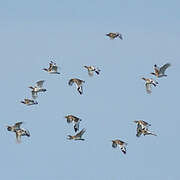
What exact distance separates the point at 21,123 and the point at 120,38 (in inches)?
459

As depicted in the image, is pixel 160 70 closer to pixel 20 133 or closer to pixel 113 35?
pixel 113 35

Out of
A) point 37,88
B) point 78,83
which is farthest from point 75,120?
point 37,88

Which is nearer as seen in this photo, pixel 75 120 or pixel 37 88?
pixel 75 120

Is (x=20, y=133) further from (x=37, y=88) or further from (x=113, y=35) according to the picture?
(x=113, y=35)

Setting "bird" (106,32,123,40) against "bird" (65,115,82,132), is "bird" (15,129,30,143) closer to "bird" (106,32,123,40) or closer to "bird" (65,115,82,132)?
"bird" (65,115,82,132)

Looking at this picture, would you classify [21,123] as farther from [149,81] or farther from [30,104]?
[149,81]

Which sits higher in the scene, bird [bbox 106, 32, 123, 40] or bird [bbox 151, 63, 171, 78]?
bird [bbox 106, 32, 123, 40]

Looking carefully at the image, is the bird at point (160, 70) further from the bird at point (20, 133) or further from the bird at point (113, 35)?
the bird at point (20, 133)

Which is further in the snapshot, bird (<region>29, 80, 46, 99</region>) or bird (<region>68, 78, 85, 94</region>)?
bird (<region>29, 80, 46, 99</region>)

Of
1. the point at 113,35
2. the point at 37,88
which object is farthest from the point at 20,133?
the point at 113,35

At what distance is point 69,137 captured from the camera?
324 feet

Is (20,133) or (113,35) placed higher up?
(113,35)

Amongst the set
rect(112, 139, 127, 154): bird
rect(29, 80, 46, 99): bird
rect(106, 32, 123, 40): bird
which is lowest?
rect(112, 139, 127, 154): bird

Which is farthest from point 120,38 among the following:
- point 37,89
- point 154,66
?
point 37,89
